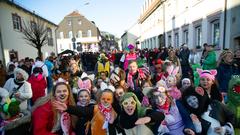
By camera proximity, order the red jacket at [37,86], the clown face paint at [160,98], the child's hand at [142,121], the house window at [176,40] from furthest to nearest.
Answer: the house window at [176,40]
the red jacket at [37,86]
the clown face paint at [160,98]
the child's hand at [142,121]

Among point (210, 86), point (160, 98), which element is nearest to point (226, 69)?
point (210, 86)

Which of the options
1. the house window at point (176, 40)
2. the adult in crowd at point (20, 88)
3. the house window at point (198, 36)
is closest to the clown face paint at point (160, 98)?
the adult in crowd at point (20, 88)

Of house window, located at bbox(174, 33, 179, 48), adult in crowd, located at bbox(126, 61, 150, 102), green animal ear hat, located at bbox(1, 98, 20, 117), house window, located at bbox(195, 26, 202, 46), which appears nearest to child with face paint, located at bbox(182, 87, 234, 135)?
adult in crowd, located at bbox(126, 61, 150, 102)

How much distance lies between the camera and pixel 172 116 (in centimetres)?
331

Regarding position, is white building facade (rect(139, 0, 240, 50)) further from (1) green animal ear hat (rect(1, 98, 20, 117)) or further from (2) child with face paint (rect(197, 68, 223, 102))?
(1) green animal ear hat (rect(1, 98, 20, 117))

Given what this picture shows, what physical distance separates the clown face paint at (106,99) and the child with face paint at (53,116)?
0.46 m

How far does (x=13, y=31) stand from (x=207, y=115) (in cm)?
1831

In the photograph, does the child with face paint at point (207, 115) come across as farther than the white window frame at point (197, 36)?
No

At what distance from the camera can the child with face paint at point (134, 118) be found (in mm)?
3051

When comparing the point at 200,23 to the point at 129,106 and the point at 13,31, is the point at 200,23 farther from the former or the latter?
the point at 13,31

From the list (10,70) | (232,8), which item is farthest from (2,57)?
(232,8)

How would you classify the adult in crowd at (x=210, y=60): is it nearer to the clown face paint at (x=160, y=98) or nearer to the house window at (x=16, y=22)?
the clown face paint at (x=160, y=98)

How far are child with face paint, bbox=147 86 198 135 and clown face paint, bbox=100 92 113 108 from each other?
27.4 inches

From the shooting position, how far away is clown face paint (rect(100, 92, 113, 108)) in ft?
10.8
